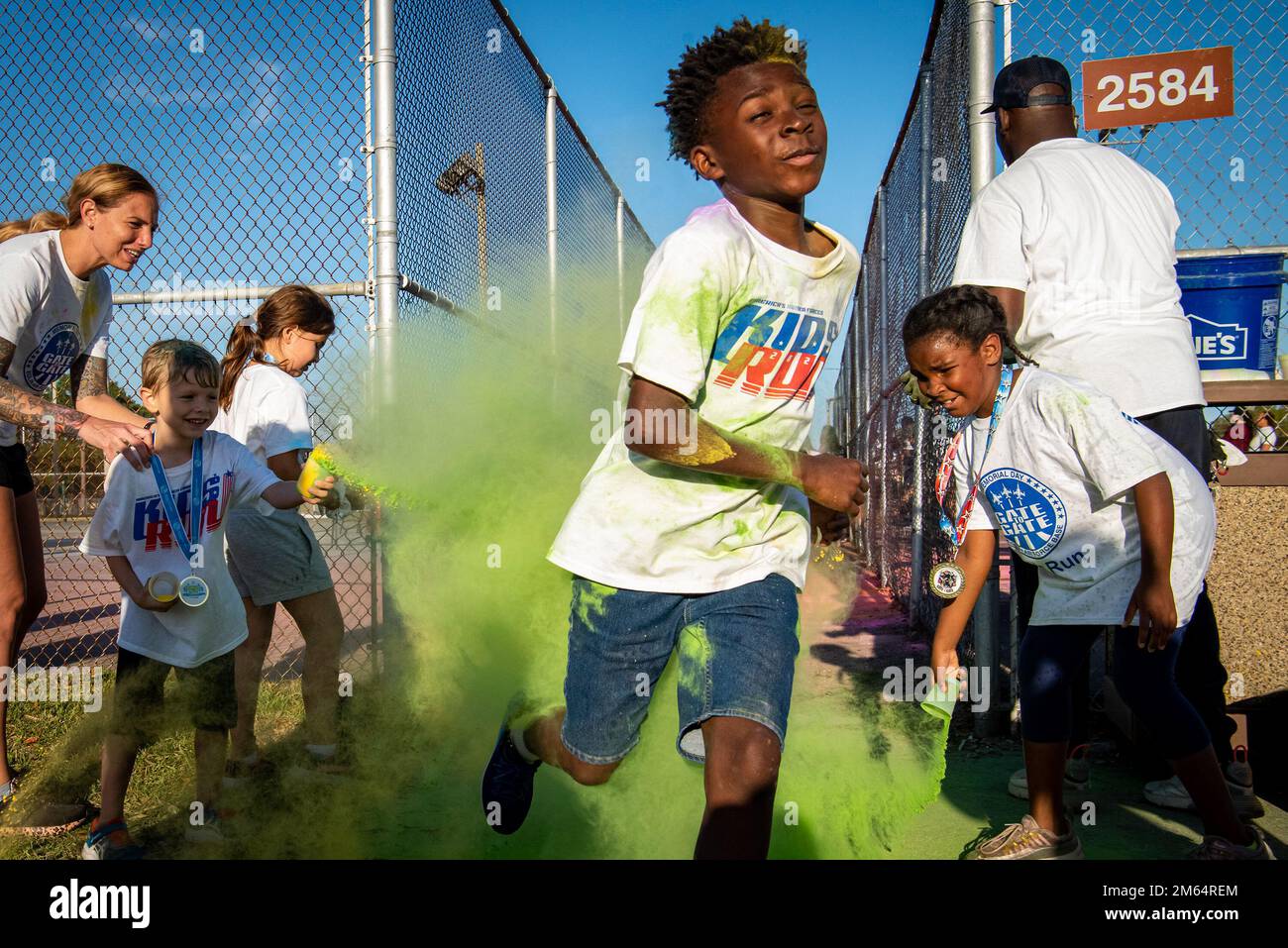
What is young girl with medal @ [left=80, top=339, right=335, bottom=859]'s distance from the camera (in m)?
3.22

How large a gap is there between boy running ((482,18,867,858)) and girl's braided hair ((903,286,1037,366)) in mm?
518

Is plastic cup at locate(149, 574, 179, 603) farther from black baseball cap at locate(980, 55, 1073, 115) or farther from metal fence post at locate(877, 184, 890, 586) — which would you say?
metal fence post at locate(877, 184, 890, 586)

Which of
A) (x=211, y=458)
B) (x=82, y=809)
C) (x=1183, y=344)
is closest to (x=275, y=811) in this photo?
(x=82, y=809)

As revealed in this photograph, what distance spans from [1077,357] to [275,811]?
336 cm

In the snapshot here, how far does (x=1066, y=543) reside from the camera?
2.87m

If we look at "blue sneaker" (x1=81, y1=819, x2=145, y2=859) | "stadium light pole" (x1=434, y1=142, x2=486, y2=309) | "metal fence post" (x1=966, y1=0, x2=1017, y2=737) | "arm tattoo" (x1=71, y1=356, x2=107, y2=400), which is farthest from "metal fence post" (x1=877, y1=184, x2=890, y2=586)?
"blue sneaker" (x1=81, y1=819, x2=145, y2=859)

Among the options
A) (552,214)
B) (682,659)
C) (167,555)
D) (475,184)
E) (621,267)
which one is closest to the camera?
(682,659)

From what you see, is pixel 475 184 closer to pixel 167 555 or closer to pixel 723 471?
pixel 167 555

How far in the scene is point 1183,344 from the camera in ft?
10.2

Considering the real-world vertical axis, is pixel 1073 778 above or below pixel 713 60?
below

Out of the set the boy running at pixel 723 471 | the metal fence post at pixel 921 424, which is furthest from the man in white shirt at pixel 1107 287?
the metal fence post at pixel 921 424

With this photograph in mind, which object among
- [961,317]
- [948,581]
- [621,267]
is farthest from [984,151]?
[621,267]

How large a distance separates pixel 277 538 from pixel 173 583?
669 millimetres
